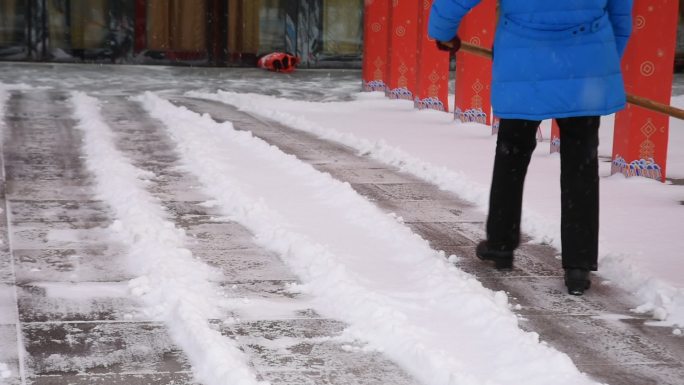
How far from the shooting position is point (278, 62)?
17.3 m

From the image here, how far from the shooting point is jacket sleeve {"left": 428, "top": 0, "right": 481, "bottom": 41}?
4410 mm

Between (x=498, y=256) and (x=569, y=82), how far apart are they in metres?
0.83

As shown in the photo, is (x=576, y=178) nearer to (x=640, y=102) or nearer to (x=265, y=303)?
(x=640, y=102)

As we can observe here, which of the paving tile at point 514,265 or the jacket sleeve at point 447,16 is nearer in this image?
the jacket sleeve at point 447,16

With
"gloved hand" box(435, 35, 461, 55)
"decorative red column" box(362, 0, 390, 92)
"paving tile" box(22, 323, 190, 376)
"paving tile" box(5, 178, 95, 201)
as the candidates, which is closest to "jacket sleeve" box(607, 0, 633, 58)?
"gloved hand" box(435, 35, 461, 55)

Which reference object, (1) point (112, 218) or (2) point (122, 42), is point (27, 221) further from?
(2) point (122, 42)

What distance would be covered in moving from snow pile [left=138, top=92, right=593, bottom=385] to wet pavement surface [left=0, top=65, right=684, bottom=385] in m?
0.09

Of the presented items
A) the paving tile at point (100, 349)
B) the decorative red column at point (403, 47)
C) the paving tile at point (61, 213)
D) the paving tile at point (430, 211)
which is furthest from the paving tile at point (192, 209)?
the decorative red column at point (403, 47)

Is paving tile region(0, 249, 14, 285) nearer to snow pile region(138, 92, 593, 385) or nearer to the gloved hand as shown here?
snow pile region(138, 92, 593, 385)

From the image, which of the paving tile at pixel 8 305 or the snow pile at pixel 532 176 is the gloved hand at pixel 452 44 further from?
the paving tile at pixel 8 305

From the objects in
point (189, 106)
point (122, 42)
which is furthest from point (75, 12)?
point (189, 106)

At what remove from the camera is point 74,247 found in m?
4.96

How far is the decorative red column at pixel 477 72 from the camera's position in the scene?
1034 cm

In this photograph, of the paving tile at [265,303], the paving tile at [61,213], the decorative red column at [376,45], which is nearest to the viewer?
the paving tile at [265,303]
